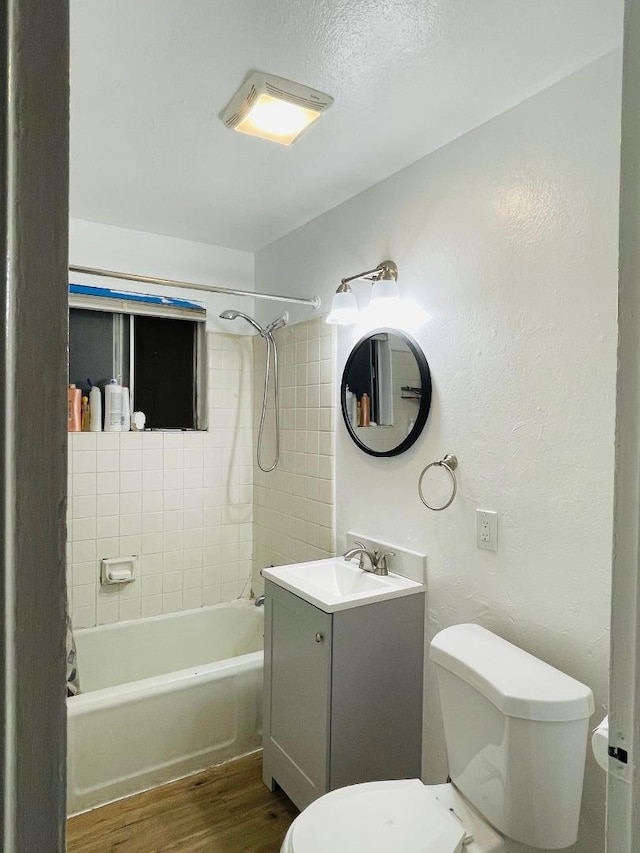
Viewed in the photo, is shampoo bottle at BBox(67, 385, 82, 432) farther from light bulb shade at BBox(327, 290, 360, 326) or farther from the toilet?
the toilet

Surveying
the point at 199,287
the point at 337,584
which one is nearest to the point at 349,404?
the point at 337,584

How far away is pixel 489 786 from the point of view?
1393mm

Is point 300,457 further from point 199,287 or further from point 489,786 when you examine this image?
point 489,786

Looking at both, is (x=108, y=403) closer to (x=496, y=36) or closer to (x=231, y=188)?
(x=231, y=188)

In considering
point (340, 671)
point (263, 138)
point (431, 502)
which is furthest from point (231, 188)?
point (340, 671)

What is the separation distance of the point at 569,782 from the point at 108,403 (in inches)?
98.0

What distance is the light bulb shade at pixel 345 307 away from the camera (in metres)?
2.21

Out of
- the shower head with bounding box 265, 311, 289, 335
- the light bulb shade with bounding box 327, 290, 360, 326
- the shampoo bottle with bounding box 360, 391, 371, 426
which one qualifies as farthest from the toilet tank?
the shower head with bounding box 265, 311, 289, 335

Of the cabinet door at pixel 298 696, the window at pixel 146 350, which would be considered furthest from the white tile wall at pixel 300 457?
the cabinet door at pixel 298 696

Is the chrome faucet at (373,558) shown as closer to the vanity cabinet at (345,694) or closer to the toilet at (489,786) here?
the vanity cabinet at (345,694)

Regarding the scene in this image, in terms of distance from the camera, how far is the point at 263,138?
1900 mm

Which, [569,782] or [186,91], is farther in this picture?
[186,91]

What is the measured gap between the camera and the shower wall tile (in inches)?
109

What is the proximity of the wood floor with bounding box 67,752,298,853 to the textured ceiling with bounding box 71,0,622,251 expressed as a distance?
8.18ft
